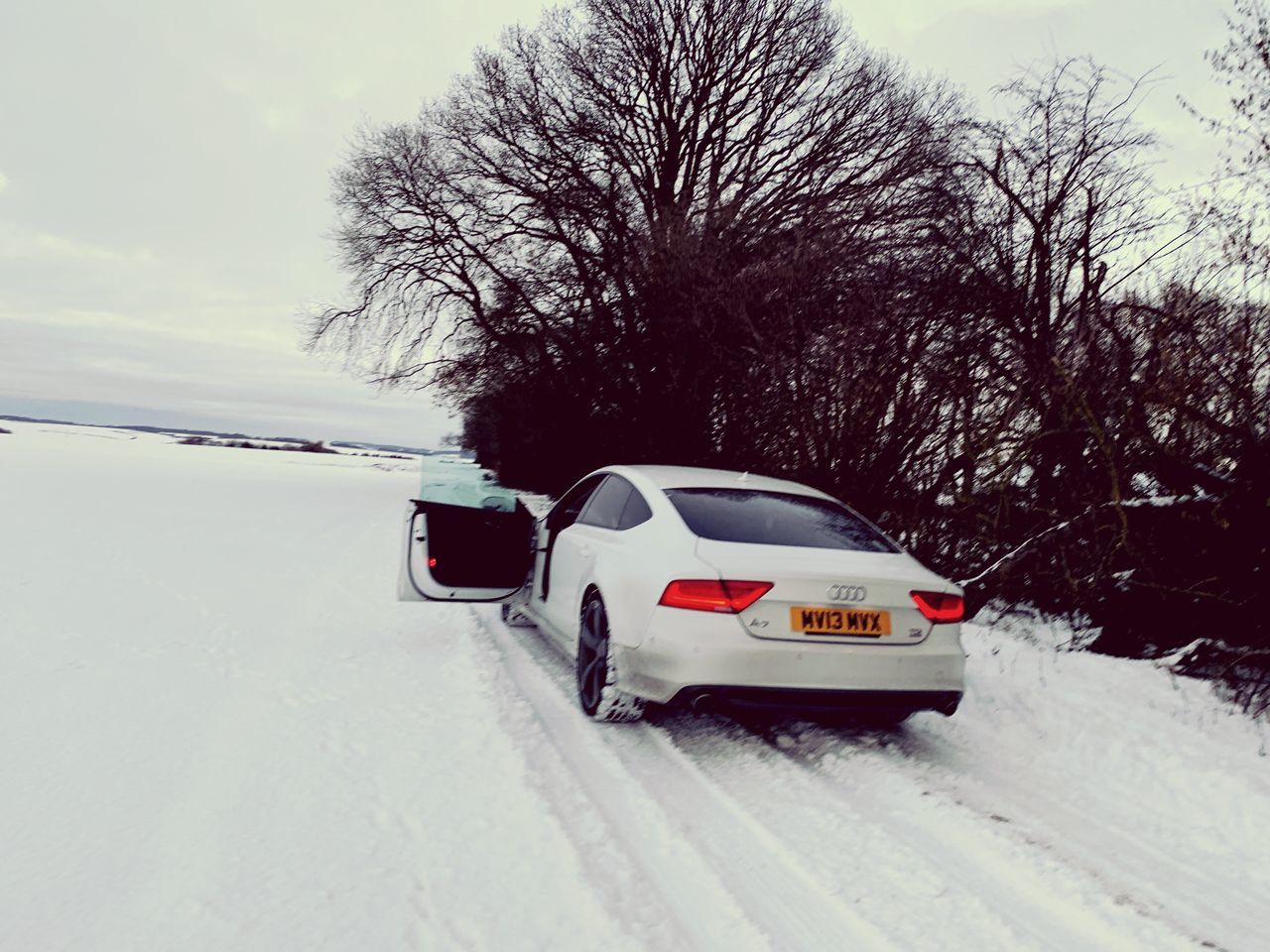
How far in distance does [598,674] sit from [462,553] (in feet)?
6.73

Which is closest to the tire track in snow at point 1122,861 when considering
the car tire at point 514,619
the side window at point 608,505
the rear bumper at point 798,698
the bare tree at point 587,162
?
the rear bumper at point 798,698

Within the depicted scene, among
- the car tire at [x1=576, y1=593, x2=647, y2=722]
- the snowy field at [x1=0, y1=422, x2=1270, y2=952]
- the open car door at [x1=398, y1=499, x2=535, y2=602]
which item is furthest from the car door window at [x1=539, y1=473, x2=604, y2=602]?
the car tire at [x1=576, y1=593, x2=647, y2=722]

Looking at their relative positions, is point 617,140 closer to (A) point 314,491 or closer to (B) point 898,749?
(A) point 314,491

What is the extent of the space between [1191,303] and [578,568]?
4.33 metres

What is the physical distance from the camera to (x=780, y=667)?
4109mm

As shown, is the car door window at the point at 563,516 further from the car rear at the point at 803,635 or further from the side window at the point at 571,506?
the car rear at the point at 803,635

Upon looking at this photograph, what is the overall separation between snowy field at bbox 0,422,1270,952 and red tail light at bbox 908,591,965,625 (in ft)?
2.36

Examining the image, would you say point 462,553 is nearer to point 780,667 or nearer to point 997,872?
point 780,667

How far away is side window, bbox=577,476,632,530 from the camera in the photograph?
5438mm

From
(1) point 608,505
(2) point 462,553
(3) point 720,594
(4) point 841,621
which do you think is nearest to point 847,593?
(4) point 841,621

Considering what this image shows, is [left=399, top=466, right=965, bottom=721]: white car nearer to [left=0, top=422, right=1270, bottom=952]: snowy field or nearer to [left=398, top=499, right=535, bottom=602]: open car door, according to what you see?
[left=0, top=422, right=1270, bottom=952]: snowy field

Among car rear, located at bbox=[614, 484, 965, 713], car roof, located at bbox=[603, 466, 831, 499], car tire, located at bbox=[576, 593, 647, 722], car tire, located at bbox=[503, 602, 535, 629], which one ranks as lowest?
car tire, located at bbox=[503, 602, 535, 629]

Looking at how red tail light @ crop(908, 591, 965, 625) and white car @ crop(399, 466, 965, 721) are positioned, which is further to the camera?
red tail light @ crop(908, 591, 965, 625)

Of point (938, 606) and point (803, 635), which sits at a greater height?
point (938, 606)
